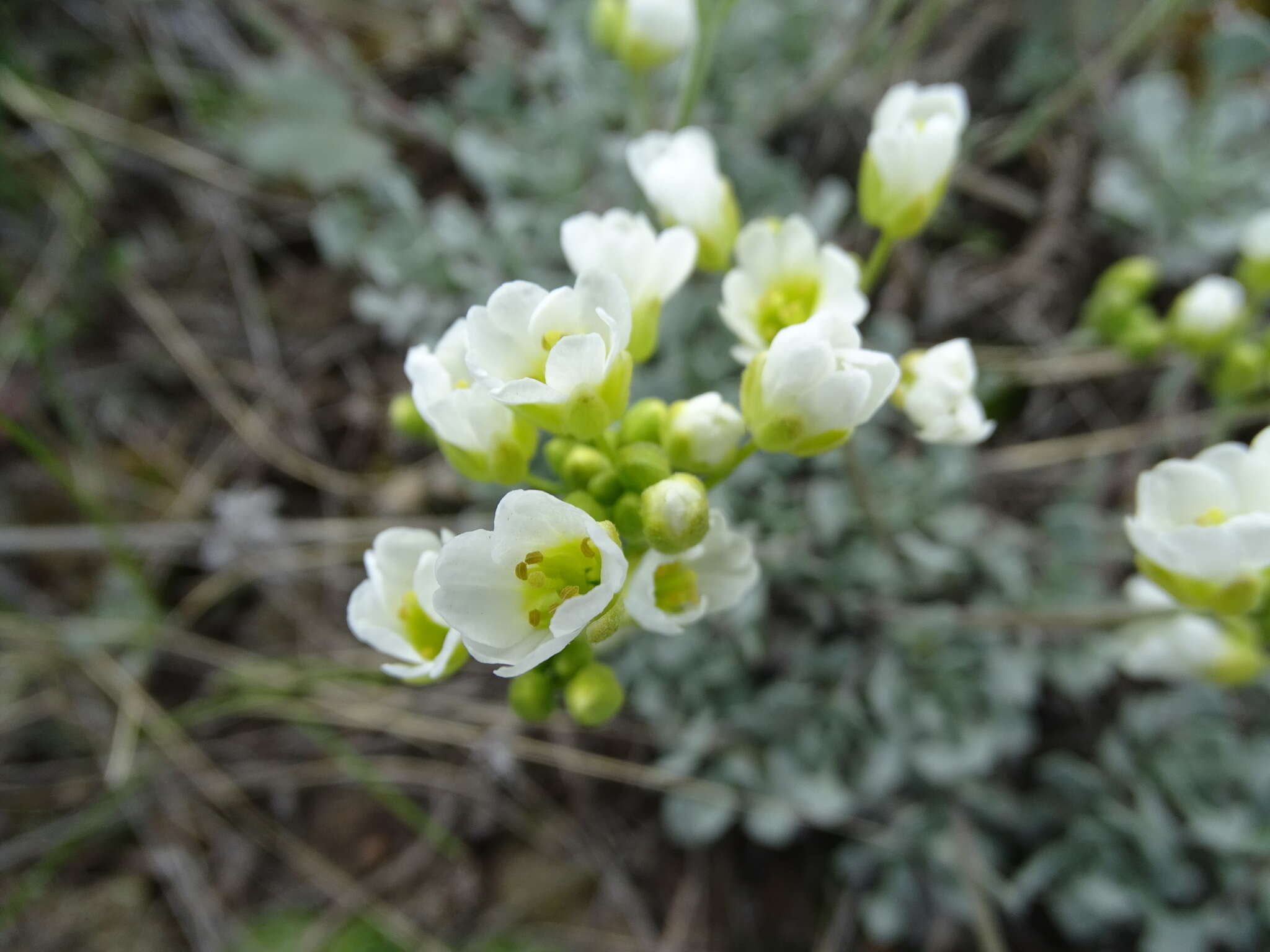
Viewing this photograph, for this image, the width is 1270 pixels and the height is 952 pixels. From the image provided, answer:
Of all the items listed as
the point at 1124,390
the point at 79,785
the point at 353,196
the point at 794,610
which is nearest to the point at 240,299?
the point at 353,196

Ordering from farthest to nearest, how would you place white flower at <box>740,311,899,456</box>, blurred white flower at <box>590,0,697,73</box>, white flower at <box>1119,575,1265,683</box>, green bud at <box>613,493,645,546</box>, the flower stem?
blurred white flower at <box>590,0,697,73</box>, the flower stem, white flower at <box>1119,575,1265,683</box>, green bud at <box>613,493,645,546</box>, white flower at <box>740,311,899,456</box>

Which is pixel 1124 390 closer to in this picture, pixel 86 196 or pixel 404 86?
pixel 404 86

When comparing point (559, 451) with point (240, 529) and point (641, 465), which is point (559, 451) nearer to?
point (641, 465)

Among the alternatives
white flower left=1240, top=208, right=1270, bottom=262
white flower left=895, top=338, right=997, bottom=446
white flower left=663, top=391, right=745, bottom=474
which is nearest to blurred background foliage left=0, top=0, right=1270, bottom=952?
white flower left=1240, top=208, right=1270, bottom=262

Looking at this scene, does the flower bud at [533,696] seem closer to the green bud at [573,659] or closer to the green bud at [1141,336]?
the green bud at [573,659]

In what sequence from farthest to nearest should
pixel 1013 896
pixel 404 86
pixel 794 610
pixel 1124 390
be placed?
pixel 404 86 → pixel 1124 390 → pixel 794 610 → pixel 1013 896

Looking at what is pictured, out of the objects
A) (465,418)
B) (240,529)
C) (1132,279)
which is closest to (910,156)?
(465,418)

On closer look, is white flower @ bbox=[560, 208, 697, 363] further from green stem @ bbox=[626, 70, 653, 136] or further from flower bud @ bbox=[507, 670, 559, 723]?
green stem @ bbox=[626, 70, 653, 136]
